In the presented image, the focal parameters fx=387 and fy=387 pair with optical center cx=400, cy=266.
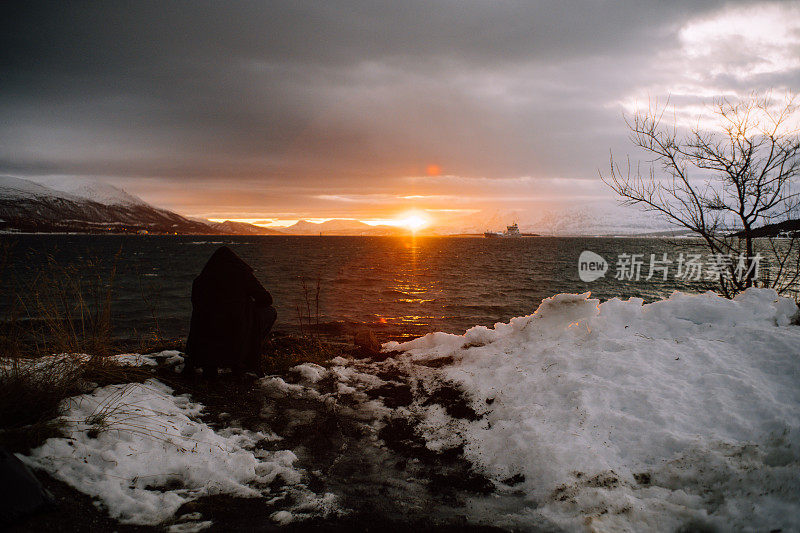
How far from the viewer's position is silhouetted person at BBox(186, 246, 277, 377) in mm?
6180

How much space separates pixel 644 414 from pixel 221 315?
19.8 feet

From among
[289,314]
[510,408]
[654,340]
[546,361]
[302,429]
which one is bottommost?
[289,314]

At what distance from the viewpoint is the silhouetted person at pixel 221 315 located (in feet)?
20.3

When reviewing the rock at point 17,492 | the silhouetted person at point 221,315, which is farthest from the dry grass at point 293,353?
the rock at point 17,492

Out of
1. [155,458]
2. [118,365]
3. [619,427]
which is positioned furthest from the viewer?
[118,365]

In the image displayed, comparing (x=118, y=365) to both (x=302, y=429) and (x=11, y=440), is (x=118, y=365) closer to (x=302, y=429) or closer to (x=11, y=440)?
(x=11, y=440)

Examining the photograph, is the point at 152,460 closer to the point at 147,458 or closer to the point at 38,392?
the point at 147,458

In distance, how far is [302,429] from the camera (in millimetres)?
5195

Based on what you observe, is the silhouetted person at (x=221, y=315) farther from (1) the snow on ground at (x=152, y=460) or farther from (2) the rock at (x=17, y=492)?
(2) the rock at (x=17, y=492)

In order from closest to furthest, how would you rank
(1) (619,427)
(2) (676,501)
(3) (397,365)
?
1. (2) (676,501)
2. (1) (619,427)
3. (3) (397,365)

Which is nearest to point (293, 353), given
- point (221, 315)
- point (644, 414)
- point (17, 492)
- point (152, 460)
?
point (221, 315)

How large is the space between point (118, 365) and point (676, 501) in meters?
7.00

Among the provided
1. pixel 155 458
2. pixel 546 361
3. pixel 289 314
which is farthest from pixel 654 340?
pixel 289 314

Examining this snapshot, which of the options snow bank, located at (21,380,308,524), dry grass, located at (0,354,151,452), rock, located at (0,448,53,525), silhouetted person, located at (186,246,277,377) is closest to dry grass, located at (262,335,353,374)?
silhouetted person, located at (186,246,277,377)
